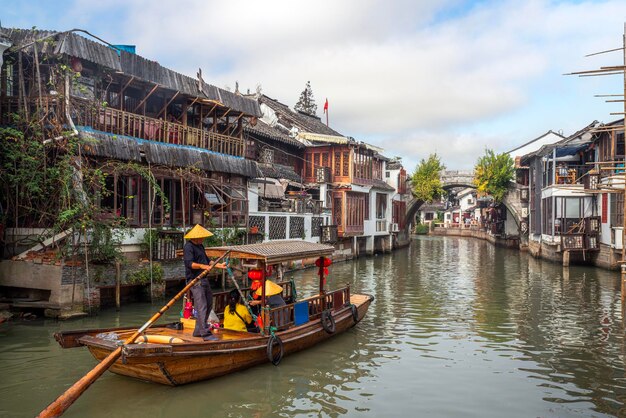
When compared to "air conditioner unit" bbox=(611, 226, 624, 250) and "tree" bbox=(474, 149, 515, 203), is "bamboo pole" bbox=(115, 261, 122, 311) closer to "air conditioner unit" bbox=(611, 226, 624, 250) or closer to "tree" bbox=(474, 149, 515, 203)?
"air conditioner unit" bbox=(611, 226, 624, 250)

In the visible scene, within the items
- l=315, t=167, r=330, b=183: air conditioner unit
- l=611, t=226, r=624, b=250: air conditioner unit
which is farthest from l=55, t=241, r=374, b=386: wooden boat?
l=315, t=167, r=330, b=183: air conditioner unit

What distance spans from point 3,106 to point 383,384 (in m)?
12.7

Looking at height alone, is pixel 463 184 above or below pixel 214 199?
above

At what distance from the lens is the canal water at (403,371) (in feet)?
26.4

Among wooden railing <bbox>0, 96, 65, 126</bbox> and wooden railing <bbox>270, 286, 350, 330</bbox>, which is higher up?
wooden railing <bbox>0, 96, 65, 126</bbox>

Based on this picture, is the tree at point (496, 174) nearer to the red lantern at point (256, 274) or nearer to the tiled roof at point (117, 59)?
the tiled roof at point (117, 59)

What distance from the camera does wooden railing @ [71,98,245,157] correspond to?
14.9 m

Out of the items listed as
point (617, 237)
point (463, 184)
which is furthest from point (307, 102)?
point (617, 237)

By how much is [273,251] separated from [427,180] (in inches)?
1420

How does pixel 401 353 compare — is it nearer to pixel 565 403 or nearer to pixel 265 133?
pixel 565 403

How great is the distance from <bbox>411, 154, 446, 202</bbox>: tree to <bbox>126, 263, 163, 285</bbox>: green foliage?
3216 centimetres

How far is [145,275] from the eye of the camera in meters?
15.2

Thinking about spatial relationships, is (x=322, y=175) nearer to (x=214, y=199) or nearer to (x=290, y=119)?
(x=290, y=119)

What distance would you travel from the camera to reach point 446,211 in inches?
3167
